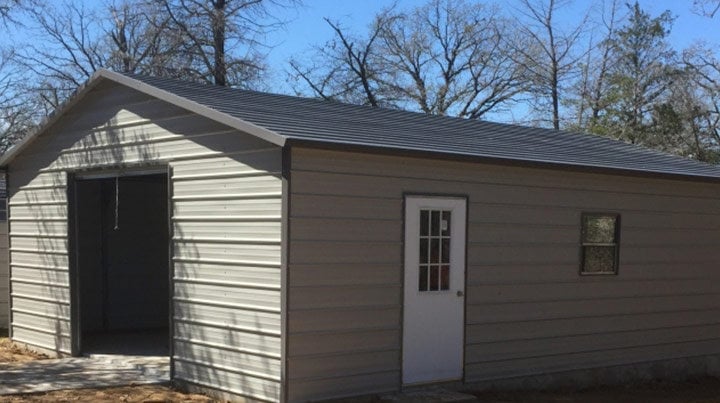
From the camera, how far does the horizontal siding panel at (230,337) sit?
678 centimetres

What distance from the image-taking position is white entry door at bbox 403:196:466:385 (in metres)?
7.54

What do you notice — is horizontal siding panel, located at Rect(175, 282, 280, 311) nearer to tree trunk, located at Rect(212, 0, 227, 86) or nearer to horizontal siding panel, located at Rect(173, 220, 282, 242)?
horizontal siding panel, located at Rect(173, 220, 282, 242)

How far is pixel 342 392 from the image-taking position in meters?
6.99

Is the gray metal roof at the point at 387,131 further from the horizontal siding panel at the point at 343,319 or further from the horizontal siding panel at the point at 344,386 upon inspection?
the horizontal siding panel at the point at 344,386

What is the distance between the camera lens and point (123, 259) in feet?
40.2

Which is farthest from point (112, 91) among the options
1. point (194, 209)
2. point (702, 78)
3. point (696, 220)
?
point (702, 78)

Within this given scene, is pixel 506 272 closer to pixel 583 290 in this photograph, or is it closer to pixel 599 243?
pixel 583 290

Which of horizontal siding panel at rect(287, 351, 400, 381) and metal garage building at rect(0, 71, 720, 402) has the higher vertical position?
metal garage building at rect(0, 71, 720, 402)

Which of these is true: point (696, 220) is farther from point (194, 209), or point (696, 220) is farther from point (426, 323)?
point (194, 209)

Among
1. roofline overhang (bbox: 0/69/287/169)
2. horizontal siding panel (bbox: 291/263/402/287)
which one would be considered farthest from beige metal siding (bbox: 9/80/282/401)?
horizontal siding panel (bbox: 291/263/402/287)

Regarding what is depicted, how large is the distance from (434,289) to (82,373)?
4012 mm

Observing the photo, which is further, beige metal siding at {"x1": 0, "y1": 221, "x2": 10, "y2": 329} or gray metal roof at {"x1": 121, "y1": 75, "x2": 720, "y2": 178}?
beige metal siding at {"x1": 0, "y1": 221, "x2": 10, "y2": 329}

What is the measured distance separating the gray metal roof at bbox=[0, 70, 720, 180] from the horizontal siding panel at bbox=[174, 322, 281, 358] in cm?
180

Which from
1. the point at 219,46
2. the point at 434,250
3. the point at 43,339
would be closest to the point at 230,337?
the point at 434,250
